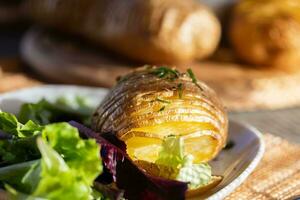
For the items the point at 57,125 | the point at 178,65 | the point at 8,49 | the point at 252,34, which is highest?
the point at 57,125

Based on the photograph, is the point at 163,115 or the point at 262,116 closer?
the point at 163,115

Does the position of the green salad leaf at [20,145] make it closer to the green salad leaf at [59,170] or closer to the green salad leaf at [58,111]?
the green salad leaf at [59,170]

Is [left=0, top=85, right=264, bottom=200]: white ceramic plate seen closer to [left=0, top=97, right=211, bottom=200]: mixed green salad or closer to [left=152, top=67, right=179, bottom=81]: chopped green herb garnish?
[left=0, top=97, right=211, bottom=200]: mixed green salad

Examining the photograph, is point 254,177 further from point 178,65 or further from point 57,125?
point 178,65

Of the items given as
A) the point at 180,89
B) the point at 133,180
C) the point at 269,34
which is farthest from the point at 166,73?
the point at 269,34

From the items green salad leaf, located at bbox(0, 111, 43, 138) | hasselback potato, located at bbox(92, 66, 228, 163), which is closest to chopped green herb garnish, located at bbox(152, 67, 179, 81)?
hasselback potato, located at bbox(92, 66, 228, 163)

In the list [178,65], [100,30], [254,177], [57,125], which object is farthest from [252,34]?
[57,125]

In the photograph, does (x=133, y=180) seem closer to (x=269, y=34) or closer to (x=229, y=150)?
(x=229, y=150)
